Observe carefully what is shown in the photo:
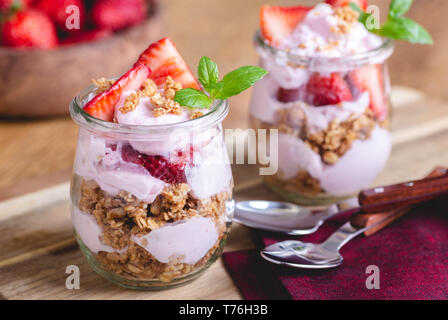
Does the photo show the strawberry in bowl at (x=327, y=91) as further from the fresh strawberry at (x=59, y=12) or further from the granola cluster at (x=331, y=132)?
the fresh strawberry at (x=59, y=12)

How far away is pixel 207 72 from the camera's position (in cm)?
90

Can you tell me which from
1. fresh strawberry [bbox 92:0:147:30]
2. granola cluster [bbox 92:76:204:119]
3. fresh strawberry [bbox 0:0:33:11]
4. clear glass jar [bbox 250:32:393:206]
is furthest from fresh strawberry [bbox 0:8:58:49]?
granola cluster [bbox 92:76:204:119]

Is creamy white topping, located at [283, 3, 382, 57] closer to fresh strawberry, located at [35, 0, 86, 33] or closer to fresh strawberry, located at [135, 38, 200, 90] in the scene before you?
fresh strawberry, located at [135, 38, 200, 90]

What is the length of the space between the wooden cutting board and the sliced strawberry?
29 centimetres

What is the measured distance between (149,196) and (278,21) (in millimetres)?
511

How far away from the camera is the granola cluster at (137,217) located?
814mm

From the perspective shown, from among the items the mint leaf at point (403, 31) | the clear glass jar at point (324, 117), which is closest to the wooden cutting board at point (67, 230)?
the clear glass jar at point (324, 117)

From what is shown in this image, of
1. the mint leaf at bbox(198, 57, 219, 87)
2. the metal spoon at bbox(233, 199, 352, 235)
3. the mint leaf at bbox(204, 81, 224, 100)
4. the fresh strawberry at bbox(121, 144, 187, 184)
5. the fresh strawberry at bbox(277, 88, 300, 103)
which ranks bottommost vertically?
the metal spoon at bbox(233, 199, 352, 235)

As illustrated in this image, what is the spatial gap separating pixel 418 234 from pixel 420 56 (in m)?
1.35

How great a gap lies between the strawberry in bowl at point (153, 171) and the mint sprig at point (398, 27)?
0.35m

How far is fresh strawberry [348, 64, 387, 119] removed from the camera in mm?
1082

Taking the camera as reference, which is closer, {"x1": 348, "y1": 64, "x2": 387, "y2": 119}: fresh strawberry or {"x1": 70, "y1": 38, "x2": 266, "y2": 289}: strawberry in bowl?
{"x1": 70, "y1": 38, "x2": 266, "y2": 289}: strawberry in bowl

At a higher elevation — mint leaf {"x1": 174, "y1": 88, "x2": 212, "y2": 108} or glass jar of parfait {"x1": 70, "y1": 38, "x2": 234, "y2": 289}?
mint leaf {"x1": 174, "y1": 88, "x2": 212, "y2": 108}

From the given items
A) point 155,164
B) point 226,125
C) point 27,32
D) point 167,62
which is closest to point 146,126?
point 155,164
